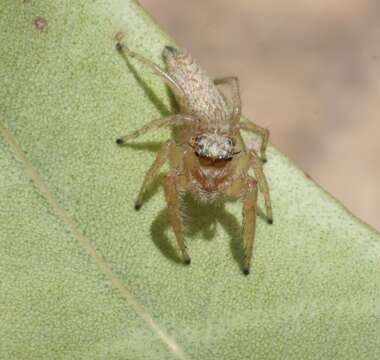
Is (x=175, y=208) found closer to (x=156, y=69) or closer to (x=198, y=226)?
(x=198, y=226)

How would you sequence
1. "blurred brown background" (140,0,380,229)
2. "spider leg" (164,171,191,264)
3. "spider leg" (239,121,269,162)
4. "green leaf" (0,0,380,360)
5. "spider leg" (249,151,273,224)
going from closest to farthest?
1. "green leaf" (0,0,380,360)
2. "spider leg" (164,171,191,264)
3. "spider leg" (249,151,273,224)
4. "spider leg" (239,121,269,162)
5. "blurred brown background" (140,0,380,229)

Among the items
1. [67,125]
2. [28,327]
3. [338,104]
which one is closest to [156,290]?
[28,327]

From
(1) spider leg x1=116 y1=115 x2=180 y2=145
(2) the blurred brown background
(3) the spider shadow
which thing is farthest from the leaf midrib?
(2) the blurred brown background

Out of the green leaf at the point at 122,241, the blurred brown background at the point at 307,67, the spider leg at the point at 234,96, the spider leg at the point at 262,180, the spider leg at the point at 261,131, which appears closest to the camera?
Answer: the green leaf at the point at 122,241

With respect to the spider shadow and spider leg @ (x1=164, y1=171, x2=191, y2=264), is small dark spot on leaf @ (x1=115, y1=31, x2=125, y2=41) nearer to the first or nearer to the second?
spider leg @ (x1=164, y1=171, x2=191, y2=264)

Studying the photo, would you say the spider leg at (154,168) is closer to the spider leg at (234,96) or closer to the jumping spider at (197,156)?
the jumping spider at (197,156)

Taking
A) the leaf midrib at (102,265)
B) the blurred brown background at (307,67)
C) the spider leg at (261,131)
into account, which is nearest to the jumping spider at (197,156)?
the spider leg at (261,131)
